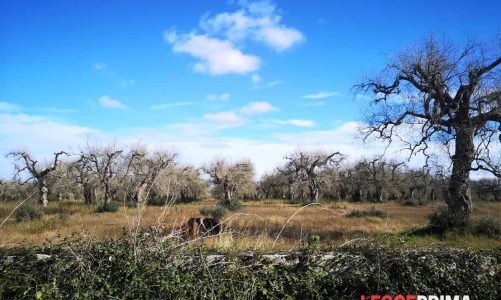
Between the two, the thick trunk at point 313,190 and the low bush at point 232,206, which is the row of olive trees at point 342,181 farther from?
the low bush at point 232,206

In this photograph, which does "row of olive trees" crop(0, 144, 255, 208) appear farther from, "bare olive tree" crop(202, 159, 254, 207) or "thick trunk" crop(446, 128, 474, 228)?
"thick trunk" crop(446, 128, 474, 228)

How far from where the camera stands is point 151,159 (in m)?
47.6

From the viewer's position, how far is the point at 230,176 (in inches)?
2276

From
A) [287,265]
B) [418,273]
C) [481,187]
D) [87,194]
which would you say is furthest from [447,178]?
[87,194]

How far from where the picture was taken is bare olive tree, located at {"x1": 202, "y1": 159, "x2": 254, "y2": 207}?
187 feet

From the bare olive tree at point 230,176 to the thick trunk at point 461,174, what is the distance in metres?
41.2

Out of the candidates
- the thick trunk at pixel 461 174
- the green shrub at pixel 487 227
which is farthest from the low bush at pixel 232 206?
Result: the green shrub at pixel 487 227

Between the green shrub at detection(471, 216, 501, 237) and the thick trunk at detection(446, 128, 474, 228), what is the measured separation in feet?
3.31

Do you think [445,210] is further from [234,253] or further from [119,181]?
[119,181]

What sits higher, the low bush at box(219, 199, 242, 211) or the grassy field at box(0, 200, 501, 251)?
the grassy field at box(0, 200, 501, 251)

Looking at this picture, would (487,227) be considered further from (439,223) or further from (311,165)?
(311,165)

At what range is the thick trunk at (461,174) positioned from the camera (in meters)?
16.2

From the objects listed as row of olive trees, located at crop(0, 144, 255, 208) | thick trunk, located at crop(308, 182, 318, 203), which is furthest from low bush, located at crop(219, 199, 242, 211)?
thick trunk, located at crop(308, 182, 318, 203)

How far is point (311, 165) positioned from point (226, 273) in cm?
5064
